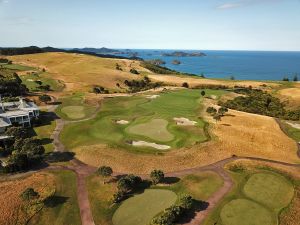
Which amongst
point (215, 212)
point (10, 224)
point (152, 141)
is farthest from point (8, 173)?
point (215, 212)

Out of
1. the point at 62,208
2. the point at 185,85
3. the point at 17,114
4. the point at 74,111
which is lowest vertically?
the point at 62,208

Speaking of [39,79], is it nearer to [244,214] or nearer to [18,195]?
[18,195]

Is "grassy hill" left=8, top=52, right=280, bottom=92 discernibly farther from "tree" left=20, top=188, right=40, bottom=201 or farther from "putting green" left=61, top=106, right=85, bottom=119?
"tree" left=20, top=188, right=40, bottom=201

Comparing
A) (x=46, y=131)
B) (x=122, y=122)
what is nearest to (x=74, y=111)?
(x=46, y=131)

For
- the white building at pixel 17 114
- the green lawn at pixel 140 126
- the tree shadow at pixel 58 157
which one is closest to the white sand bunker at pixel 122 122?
the green lawn at pixel 140 126

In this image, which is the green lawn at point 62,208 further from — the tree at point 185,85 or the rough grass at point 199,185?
the tree at point 185,85

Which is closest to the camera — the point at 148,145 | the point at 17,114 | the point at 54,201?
the point at 54,201

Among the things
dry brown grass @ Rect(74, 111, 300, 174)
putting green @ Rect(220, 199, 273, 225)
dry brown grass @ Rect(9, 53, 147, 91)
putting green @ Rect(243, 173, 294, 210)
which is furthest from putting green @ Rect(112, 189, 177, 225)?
dry brown grass @ Rect(9, 53, 147, 91)

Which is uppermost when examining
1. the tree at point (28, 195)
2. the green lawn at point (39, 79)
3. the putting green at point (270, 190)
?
the green lawn at point (39, 79)
